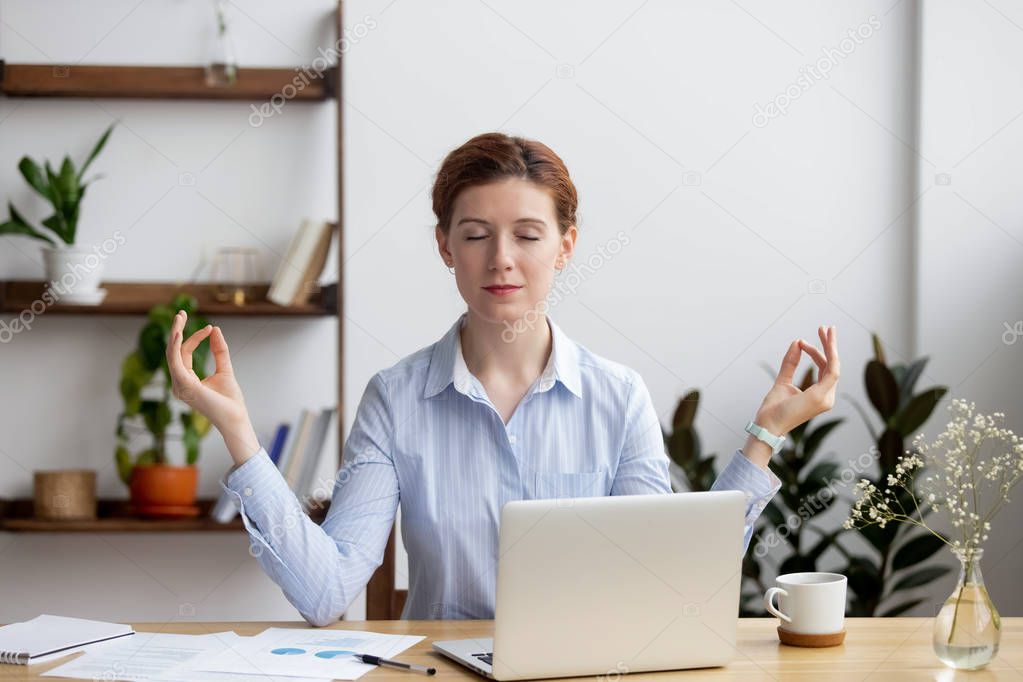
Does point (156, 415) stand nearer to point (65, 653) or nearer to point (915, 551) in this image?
point (65, 653)

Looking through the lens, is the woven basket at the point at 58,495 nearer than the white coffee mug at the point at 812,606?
No

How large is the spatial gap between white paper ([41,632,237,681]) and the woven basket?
64.4 inches

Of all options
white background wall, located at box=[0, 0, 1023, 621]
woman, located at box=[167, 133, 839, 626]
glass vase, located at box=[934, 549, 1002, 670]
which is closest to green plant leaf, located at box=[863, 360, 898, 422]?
white background wall, located at box=[0, 0, 1023, 621]

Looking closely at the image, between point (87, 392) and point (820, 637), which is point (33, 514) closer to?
point (87, 392)

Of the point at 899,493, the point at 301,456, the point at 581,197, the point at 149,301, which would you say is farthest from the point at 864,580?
the point at 149,301

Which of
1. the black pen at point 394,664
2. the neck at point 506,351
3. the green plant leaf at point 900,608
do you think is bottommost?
the green plant leaf at point 900,608

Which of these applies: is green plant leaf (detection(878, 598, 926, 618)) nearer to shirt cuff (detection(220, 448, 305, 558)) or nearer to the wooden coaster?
the wooden coaster

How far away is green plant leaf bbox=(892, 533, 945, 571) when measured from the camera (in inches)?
115

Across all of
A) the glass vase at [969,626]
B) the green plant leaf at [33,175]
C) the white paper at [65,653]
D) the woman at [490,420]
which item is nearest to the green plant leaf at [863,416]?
the woman at [490,420]

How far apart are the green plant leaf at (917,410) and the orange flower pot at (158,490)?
190cm

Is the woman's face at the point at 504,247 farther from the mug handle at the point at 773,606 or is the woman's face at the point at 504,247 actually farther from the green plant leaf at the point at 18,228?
the green plant leaf at the point at 18,228

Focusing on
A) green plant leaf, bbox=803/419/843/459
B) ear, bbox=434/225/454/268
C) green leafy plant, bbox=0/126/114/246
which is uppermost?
green leafy plant, bbox=0/126/114/246

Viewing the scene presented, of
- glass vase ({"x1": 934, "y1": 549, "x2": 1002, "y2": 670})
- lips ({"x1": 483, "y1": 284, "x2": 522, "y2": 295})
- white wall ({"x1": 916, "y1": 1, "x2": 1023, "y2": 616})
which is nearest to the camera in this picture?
glass vase ({"x1": 934, "y1": 549, "x2": 1002, "y2": 670})

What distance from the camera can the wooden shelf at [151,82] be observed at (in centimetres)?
315
